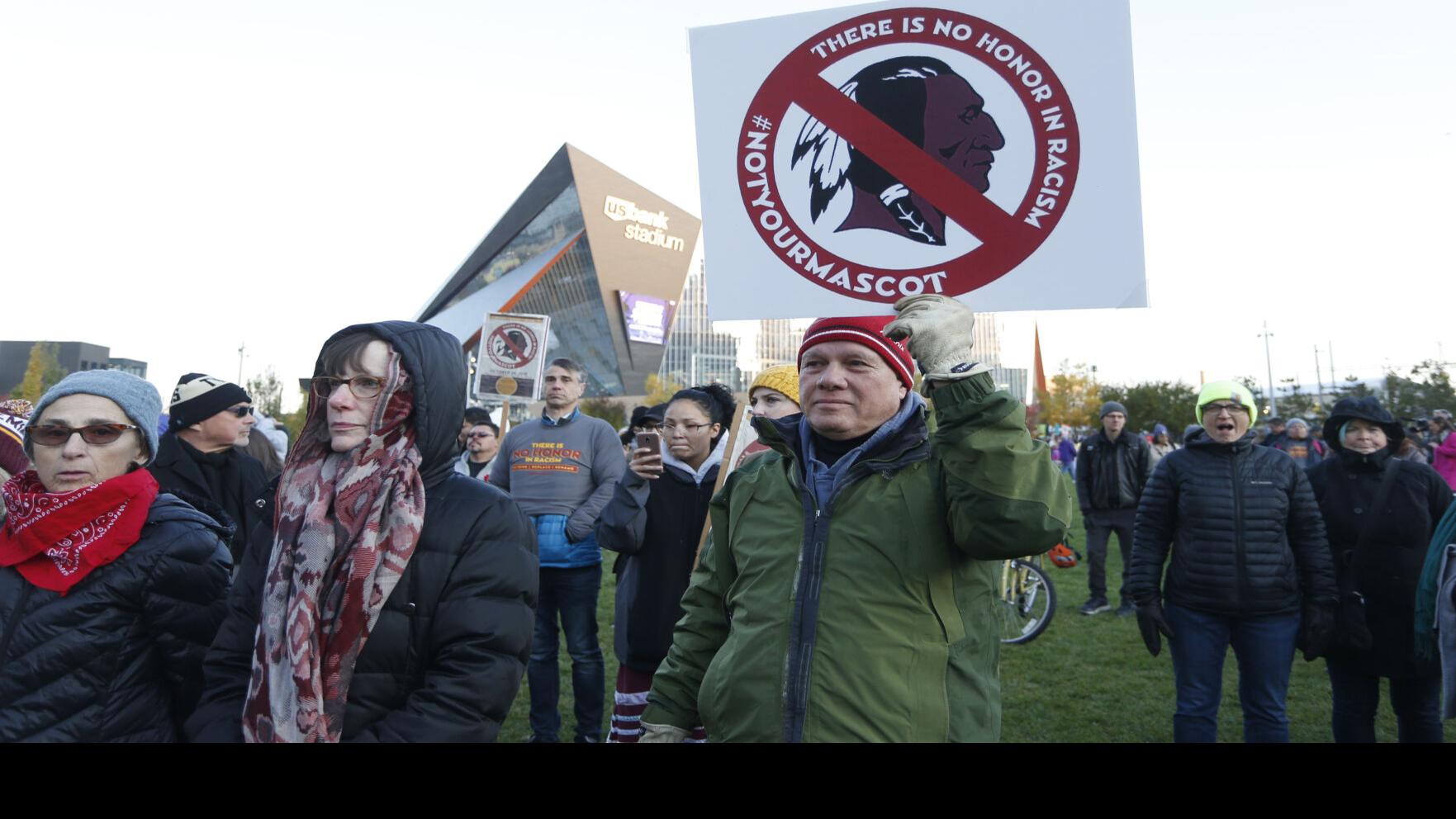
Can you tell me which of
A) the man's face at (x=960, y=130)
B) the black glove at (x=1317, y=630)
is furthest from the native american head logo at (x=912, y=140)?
the black glove at (x=1317, y=630)

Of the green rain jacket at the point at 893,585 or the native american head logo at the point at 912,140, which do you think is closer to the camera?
the green rain jacket at the point at 893,585

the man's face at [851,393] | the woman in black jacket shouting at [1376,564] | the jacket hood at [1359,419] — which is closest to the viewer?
the man's face at [851,393]

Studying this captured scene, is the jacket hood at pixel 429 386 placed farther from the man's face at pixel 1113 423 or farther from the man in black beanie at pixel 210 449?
the man's face at pixel 1113 423

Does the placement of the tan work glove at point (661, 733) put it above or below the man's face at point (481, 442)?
below

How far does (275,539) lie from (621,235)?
74.1m

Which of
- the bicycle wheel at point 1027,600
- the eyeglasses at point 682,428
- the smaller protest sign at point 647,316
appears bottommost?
the bicycle wheel at point 1027,600

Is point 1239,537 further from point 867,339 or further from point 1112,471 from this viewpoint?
point 1112,471

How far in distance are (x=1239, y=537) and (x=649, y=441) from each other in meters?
2.46

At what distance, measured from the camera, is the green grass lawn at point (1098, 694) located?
4711 mm

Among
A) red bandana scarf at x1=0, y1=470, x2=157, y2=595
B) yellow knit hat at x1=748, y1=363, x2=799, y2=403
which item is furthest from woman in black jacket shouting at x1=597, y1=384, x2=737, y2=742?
red bandana scarf at x1=0, y1=470, x2=157, y2=595

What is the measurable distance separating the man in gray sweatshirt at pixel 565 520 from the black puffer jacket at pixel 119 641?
2.33m

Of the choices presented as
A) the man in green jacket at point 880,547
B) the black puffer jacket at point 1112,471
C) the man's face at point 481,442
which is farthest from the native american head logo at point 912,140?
the black puffer jacket at point 1112,471

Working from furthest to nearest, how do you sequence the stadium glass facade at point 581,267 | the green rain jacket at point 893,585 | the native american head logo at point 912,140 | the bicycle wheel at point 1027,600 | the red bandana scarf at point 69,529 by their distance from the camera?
1. the stadium glass facade at point 581,267
2. the bicycle wheel at point 1027,600
3. the native american head logo at point 912,140
4. the red bandana scarf at point 69,529
5. the green rain jacket at point 893,585
